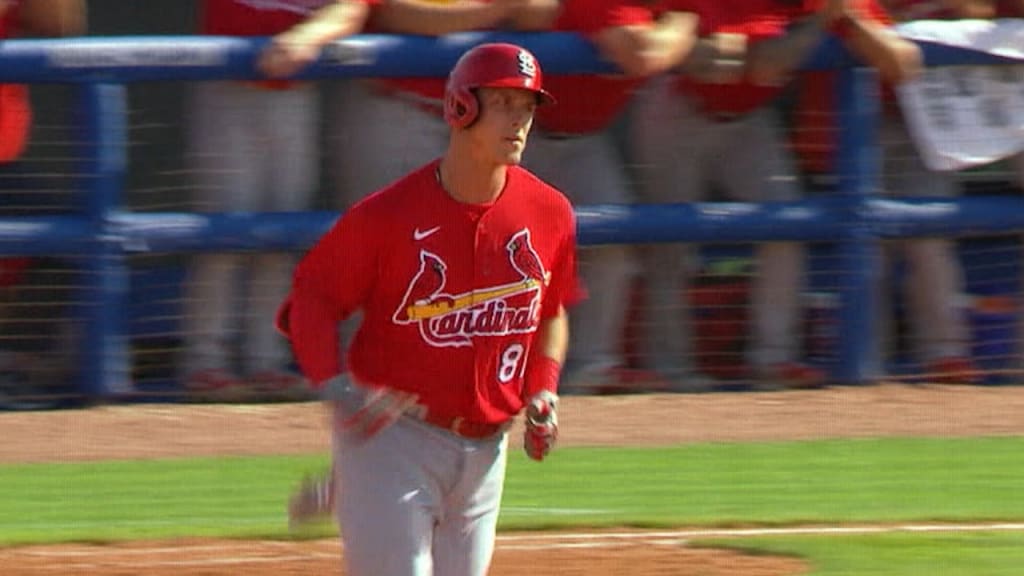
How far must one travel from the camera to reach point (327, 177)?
9.12m

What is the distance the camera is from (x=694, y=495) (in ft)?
24.5

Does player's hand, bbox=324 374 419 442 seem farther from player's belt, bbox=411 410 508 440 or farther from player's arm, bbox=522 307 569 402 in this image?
player's arm, bbox=522 307 569 402

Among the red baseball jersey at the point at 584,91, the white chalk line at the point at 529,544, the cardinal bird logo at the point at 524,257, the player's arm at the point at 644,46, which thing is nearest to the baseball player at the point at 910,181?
the player's arm at the point at 644,46

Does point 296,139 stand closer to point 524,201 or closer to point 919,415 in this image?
point 919,415

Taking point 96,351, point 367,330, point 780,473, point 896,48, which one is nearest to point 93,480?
point 96,351

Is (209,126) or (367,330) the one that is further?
(209,126)

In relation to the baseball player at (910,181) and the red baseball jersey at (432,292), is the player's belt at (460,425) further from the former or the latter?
the baseball player at (910,181)

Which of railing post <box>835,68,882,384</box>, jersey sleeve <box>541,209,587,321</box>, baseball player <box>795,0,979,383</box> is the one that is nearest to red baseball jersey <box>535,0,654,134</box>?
baseball player <box>795,0,979,383</box>

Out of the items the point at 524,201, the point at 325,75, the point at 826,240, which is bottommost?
Answer: the point at 826,240

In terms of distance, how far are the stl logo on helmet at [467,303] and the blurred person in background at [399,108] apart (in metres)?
4.48

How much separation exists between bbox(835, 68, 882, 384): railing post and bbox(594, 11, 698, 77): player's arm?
2.73 feet

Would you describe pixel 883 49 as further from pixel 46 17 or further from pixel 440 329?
pixel 440 329

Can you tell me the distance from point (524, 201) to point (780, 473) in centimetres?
347

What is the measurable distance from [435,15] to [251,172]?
1053 mm
